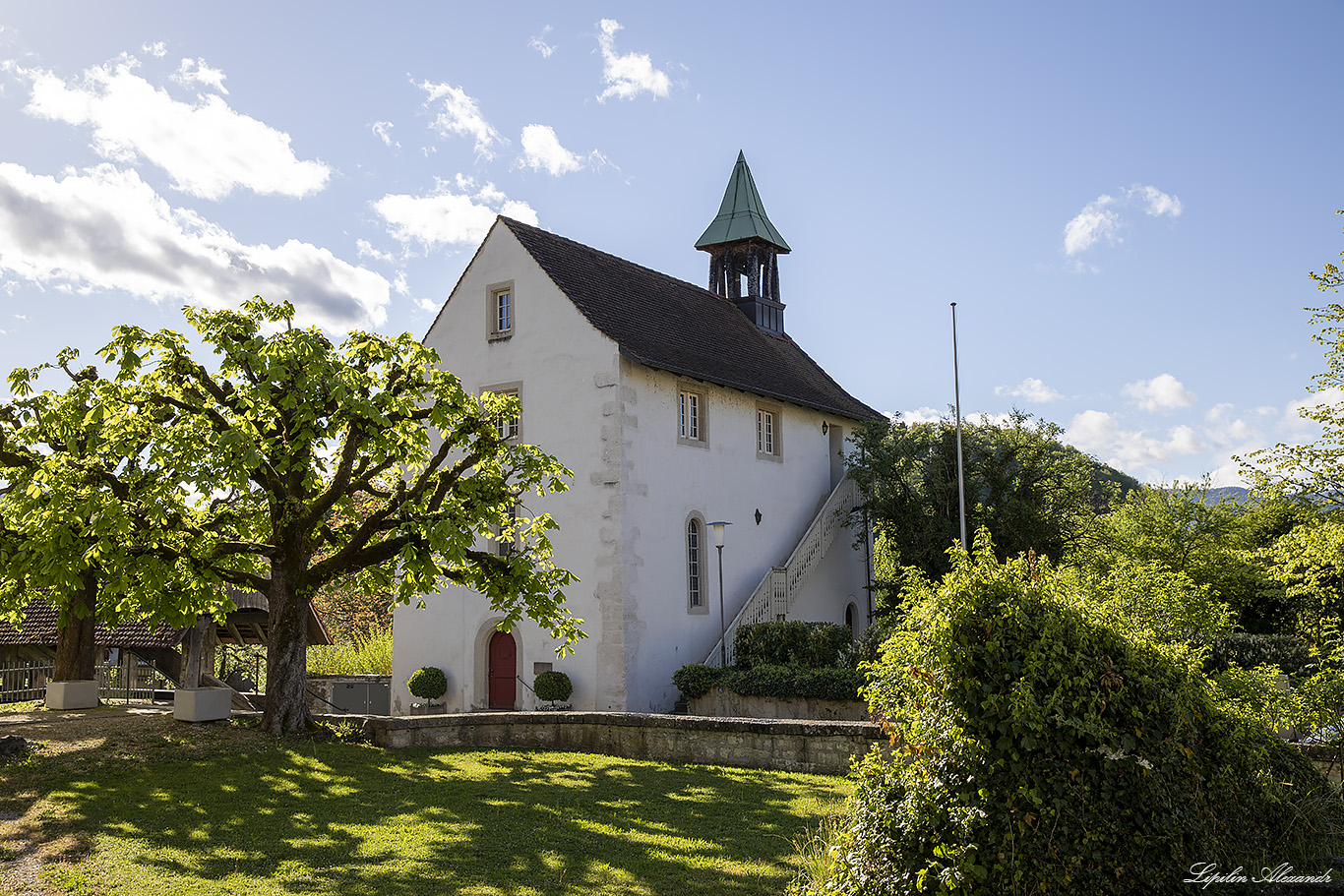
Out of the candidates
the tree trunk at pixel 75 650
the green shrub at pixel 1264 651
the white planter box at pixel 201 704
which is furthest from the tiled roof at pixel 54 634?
the green shrub at pixel 1264 651

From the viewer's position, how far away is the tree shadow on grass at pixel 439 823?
8195 millimetres

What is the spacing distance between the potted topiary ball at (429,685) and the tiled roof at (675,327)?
335 inches

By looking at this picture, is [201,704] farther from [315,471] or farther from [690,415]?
[690,415]

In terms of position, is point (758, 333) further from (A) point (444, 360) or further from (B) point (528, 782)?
(B) point (528, 782)

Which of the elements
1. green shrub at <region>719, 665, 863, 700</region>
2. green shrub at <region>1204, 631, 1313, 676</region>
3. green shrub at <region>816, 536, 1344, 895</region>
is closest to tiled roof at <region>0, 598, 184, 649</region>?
green shrub at <region>719, 665, 863, 700</region>

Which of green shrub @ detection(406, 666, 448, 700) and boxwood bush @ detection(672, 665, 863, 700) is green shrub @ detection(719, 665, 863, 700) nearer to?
boxwood bush @ detection(672, 665, 863, 700)

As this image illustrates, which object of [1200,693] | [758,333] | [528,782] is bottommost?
[528,782]

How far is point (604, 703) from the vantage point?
2109cm

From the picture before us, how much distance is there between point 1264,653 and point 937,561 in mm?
8360

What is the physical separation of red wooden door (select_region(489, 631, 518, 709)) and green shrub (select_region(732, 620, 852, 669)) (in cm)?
498

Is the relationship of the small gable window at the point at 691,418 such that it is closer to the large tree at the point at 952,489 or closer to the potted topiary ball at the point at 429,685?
the large tree at the point at 952,489

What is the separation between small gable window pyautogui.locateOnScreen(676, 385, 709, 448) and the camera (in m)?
23.9

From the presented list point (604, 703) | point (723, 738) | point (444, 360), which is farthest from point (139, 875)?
point (444, 360)

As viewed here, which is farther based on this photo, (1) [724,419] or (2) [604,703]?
(1) [724,419]
